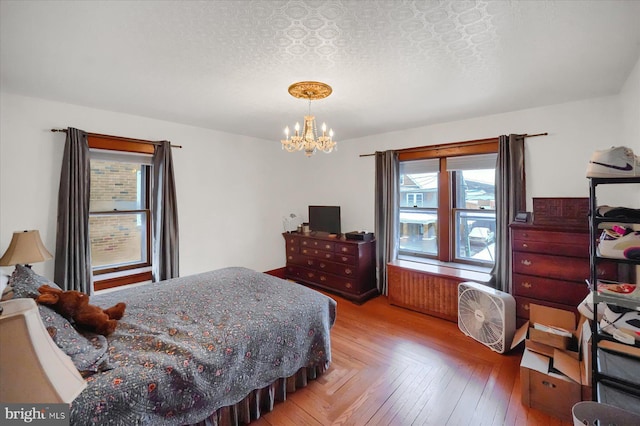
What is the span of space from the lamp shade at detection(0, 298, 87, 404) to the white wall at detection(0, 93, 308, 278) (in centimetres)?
280

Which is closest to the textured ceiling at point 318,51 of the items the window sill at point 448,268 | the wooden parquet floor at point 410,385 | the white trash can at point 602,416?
the window sill at point 448,268

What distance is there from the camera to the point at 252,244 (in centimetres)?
450

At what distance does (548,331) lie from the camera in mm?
2111

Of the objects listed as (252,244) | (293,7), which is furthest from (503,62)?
(252,244)

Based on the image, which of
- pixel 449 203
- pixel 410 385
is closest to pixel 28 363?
pixel 410 385

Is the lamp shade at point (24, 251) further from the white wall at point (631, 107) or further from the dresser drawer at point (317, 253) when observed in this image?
the white wall at point (631, 107)

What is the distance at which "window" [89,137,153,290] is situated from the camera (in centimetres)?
314

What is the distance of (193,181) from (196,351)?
270 centimetres

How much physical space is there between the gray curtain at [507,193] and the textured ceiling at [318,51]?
0.45 m

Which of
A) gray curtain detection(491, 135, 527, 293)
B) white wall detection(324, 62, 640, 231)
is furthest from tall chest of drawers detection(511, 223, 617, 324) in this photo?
white wall detection(324, 62, 640, 231)

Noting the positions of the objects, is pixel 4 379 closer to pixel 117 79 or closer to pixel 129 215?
pixel 117 79

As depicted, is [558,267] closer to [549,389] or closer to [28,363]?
[549,389]

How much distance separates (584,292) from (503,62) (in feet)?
6.76

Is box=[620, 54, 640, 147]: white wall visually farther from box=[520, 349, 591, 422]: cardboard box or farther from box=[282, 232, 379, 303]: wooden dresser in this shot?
box=[282, 232, 379, 303]: wooden dresser
